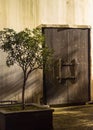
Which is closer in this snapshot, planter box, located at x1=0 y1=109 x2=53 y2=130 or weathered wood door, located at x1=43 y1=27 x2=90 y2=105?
planter box, located at x1=0 y1=109 x2=53 y2=130

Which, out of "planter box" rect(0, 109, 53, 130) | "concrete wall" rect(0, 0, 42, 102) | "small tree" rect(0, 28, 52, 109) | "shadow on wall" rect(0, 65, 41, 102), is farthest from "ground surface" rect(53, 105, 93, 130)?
"small tree" rect(0, 28, 52, 109)

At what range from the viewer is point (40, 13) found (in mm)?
9680

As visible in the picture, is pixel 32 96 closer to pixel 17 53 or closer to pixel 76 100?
pixel 76 100

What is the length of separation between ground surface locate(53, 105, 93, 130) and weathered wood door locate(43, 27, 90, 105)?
40 cm

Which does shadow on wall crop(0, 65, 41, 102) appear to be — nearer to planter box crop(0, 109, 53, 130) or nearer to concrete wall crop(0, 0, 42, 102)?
concrete wall crop(0, 0, 42, 102)

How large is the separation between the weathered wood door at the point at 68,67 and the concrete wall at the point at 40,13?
0.26m

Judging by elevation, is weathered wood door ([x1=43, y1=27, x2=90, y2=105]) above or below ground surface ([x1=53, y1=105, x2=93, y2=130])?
above

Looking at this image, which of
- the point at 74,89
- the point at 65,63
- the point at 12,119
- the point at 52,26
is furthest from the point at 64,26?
the point at 12,119

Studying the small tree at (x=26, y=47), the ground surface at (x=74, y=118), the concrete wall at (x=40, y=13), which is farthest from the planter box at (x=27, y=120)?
the concrete wall at (x=40, y=13)

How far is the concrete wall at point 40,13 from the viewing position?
9.34m

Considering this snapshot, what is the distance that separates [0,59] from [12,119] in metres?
3.00

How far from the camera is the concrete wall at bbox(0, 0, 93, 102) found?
9.34 meters

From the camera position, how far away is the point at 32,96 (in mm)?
9688

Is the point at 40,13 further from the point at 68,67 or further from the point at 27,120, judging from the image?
the point at 27,120
